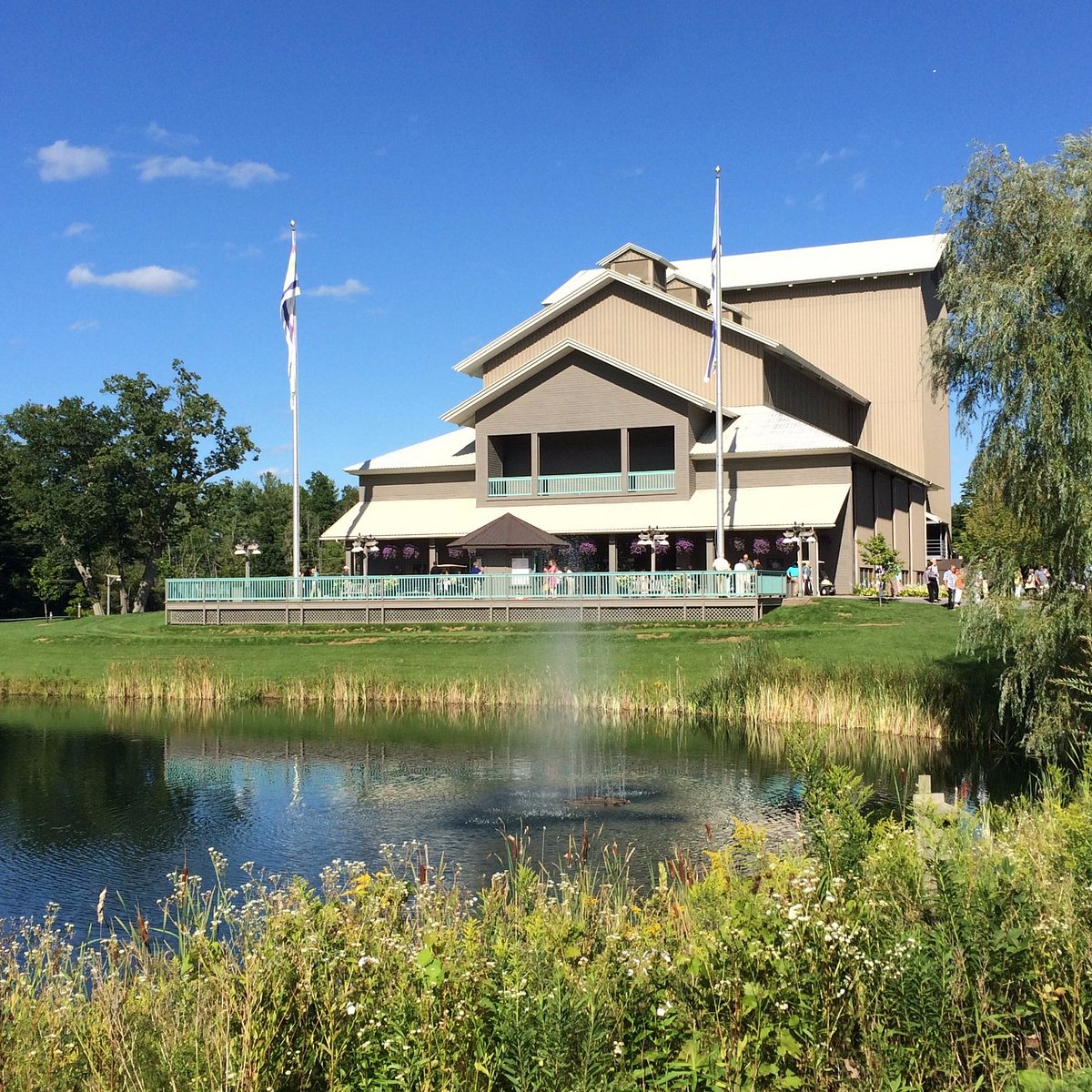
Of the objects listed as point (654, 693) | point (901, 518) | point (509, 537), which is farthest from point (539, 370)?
point (654, 693)

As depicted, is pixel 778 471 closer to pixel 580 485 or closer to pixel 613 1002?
pixel 580 485

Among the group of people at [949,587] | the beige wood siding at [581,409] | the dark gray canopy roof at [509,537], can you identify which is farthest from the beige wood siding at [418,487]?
the group of people at [949,587]

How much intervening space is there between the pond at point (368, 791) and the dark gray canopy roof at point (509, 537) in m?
14.8

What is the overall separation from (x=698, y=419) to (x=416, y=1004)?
4114 cm

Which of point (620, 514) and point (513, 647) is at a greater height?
point (620, 514)

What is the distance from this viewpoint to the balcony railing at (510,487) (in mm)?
47219

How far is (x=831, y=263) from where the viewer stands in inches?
2189

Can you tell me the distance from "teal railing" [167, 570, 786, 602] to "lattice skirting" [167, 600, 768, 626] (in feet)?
0.96

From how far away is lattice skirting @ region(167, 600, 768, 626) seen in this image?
3698 centimetres

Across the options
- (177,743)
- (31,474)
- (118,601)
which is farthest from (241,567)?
(177,743)

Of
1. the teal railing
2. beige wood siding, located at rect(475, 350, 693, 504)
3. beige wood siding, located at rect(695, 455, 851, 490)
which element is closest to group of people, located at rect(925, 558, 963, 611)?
the teal railing

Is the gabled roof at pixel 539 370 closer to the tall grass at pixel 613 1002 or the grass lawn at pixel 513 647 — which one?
the grass lawn at pixel 513 647

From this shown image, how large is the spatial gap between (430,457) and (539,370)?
6.85 meters

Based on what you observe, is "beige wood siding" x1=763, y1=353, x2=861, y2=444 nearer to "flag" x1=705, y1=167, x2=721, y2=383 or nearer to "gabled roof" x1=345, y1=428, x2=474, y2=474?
"flag" x1=705, y1=167, x2=721, y2=383
